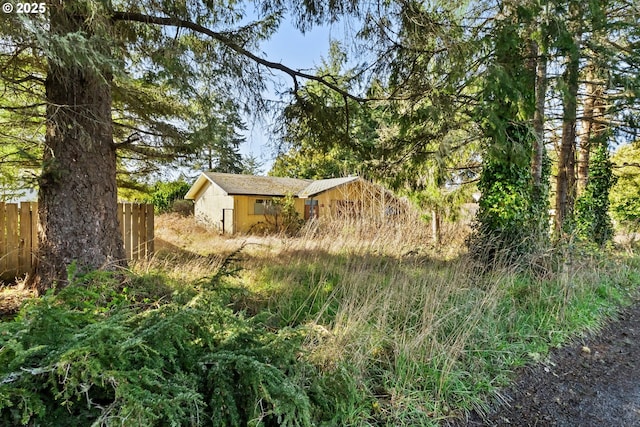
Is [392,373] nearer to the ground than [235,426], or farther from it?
A: nearer to the ground

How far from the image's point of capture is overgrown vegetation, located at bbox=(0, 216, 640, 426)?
1323 mm

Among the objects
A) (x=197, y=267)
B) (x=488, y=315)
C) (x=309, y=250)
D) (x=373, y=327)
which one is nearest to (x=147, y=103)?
(x=197, y=267)

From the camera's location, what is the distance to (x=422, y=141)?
231 inches

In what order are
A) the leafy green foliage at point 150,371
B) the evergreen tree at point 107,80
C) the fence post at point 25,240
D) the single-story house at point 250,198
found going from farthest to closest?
the single-story house at point 250,198 → the fence post at point 25,240 → the evergreen tree at point 107,80 → the leafy green foliage at point 150,371

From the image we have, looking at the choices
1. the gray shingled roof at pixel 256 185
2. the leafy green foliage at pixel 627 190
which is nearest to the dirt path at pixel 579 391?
the gray shingled roof at pixel 256 185

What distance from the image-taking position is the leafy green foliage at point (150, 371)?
4.08 ft

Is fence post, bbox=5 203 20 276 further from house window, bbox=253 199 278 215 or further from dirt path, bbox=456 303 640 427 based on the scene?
house window, bbox=253 199 278 215

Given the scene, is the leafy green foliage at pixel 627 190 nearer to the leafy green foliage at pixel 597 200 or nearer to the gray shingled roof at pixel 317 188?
the leafy green foliage at pixel 597 200

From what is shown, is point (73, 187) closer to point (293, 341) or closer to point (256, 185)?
point (293, 341)

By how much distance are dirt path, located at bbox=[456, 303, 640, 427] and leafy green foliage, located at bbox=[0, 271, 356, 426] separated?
1.37 meters

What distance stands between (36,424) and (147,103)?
443 centimetres

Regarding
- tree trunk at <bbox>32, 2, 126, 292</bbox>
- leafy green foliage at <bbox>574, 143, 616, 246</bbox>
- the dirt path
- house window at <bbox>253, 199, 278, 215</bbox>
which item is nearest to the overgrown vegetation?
the dirt path

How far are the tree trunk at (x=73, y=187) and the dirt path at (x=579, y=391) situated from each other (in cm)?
389

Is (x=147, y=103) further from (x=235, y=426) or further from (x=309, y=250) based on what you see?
(x=235, y=426)
